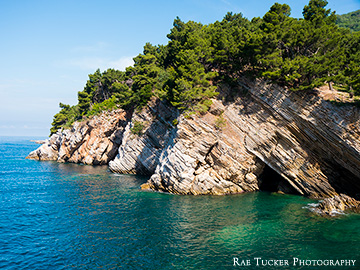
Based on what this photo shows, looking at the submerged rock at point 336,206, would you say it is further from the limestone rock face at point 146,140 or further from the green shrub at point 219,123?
the limestone rock face at point 146,140

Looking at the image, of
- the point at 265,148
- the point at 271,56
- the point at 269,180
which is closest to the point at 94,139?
the point at 269,180

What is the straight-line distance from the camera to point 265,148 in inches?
1512

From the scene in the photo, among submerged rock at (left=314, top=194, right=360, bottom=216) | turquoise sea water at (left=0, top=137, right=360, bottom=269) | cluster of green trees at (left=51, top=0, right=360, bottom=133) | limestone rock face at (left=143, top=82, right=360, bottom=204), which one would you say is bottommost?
turquoise sea water at (left=0, top=137, right=360, bottom=269)

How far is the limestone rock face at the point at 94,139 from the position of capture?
70.1 meters

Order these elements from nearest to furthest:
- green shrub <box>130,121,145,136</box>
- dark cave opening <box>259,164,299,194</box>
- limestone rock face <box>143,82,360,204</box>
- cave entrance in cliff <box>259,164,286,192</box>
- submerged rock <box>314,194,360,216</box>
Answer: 1. submerged rock <box>314,194,360,216</box>
2. limestone rock face <box>143,82,360,204</box>
3. dark cave opening <box>259,164,299,194</box>
4. cave entrance in cliff <box>259,164,286,192</box>
5. green shrub <box>130,121,145,136</box>

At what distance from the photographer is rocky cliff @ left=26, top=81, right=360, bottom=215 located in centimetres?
3241

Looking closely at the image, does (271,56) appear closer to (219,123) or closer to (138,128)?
(219,123)

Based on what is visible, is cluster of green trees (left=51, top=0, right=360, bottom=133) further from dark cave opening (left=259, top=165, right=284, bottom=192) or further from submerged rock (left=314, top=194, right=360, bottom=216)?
dark cave opening (left=259, top=165, right=284, bottom=192)

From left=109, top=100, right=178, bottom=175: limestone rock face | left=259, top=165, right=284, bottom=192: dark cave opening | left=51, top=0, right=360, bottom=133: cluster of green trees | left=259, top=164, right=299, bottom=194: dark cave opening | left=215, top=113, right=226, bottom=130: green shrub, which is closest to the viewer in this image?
left=51, top=0, right=360, bottom=133: cluster of green trees

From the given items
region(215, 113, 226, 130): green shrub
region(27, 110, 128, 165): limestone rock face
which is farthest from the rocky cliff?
region(27, 110, 128, 165): limestone rock face

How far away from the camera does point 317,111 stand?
108 feet

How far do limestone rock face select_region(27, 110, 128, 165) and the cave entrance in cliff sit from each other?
42.9m

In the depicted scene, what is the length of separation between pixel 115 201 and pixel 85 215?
240 inches

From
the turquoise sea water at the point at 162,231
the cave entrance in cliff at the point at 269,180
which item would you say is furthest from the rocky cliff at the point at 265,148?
the turquoise sea water at the point at 162,231
